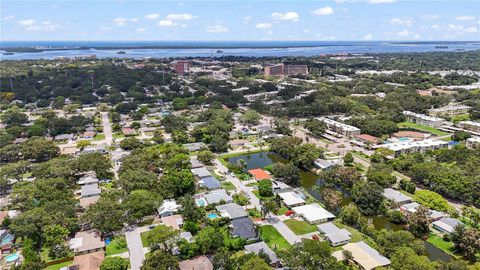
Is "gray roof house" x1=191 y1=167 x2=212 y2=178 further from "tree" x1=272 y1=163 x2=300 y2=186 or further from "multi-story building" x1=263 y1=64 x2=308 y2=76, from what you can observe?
"multi-story building" x1=263 y1=64 x2=308 y2=76

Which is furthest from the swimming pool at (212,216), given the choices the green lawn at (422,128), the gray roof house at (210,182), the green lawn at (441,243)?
the green lawn at (422,128)

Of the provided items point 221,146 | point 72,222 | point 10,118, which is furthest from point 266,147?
point 10,118

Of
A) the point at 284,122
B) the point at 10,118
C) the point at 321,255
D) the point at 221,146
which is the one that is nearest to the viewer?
the point at 321,255

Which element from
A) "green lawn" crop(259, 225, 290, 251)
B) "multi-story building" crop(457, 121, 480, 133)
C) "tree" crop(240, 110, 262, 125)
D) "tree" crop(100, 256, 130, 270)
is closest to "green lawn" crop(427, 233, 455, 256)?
"green lawn" crop(259, 225, 290, 251)

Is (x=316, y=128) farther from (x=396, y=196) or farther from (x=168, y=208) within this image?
(x=168, y=208)

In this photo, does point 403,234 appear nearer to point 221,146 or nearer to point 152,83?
point 221,146

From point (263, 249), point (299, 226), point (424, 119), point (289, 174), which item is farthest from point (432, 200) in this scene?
point (424, 119)
